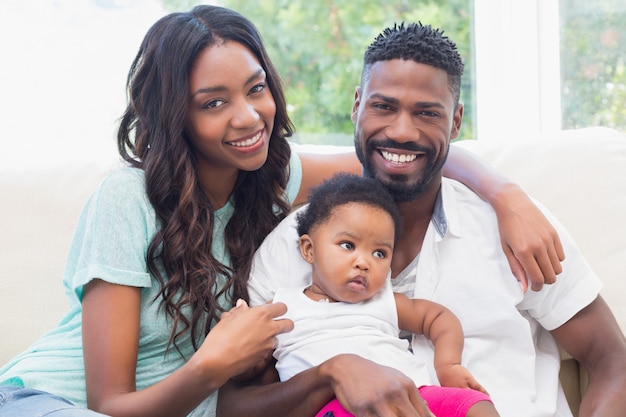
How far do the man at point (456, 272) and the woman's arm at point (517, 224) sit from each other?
6cm

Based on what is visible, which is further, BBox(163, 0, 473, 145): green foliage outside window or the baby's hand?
BBox(163, 0, 473, 145): green foliage outside window

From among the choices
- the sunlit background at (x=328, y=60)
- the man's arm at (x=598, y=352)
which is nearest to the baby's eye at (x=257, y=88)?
the man's arm at (x=598, y=352)

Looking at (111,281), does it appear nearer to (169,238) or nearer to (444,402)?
(169,238)

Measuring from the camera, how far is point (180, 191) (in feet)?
6.19

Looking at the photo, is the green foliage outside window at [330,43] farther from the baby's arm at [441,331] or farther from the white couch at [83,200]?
the baby's arm at [441,331]

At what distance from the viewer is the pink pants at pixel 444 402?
4.93ft

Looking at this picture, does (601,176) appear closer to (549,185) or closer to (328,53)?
(549,185)

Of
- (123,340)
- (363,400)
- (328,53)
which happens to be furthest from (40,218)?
(328,53)

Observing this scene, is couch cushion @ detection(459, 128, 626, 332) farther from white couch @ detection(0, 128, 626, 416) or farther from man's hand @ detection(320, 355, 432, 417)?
man's hand @ detection(320, 355, 432, 417)

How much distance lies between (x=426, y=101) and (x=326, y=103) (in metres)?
1.67

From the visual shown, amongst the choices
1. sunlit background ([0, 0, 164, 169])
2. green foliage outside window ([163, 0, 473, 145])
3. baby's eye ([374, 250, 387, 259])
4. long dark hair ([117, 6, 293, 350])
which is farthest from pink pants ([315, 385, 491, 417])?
green foliage outside window ([163, 0, 473, 145])

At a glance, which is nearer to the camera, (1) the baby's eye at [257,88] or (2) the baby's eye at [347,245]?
(2) the baby's eye at [347,245]

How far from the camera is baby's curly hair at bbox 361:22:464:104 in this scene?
1.89 metres

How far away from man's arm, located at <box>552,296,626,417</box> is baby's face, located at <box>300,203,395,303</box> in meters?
0.48
